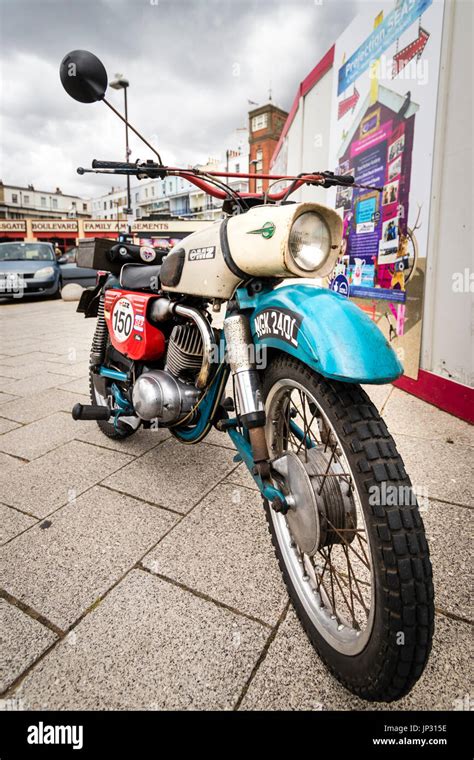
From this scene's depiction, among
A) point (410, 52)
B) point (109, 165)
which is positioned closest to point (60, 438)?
point (109, 165)

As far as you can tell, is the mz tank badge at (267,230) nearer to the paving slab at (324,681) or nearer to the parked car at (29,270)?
the paving slab at (324,681)

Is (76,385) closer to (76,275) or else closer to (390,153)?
(390,153)

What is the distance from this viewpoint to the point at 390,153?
3.96 meters

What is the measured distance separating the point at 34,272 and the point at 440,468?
12339 millimetres

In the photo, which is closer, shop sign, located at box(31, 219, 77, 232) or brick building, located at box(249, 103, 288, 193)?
shop sign, located at box(31, 219, 77, 232)

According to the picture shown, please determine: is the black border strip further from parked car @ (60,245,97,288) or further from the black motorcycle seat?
parked car @ (60,245,97,288)

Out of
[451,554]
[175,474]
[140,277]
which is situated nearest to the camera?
[451,554]

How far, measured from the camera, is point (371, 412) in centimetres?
117

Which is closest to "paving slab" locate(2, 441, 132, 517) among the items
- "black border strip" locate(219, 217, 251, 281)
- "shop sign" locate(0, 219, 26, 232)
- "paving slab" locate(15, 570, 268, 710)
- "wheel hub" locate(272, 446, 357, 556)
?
"paving slab" locate(15, 570, 268, 710)

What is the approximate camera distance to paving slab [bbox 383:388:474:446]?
2959 mm

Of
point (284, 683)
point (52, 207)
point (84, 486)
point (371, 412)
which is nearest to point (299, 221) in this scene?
point (371, 412)

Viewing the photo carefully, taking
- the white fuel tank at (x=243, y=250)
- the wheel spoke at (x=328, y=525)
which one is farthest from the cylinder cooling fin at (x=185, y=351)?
the wheel spoke at (x=328, y=525)

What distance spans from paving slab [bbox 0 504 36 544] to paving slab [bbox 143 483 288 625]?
68 centimetres
